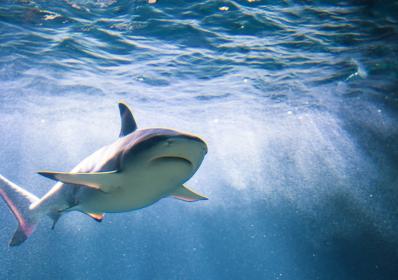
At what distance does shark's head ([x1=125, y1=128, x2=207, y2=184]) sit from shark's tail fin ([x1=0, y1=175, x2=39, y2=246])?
3.59 m

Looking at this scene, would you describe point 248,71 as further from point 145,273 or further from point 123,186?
point 145,273

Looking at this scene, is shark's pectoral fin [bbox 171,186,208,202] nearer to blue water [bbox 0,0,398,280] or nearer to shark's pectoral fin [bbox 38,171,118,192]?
shark's pectoral fin [bbox 38,171,118,192]

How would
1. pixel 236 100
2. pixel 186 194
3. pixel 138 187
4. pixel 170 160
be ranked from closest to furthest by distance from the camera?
pixel 170 160, pixel 138 187, pixel 186 194, pixel 236 100

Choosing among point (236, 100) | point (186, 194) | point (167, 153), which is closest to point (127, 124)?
point (186, 194)

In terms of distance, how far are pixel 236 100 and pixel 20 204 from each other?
1687 centimetres

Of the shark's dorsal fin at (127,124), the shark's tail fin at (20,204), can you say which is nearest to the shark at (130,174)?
the shark's dorsal fin at (127,124)

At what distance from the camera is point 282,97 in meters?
20.8

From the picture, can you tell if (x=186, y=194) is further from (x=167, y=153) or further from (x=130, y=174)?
(x=167, y=153)

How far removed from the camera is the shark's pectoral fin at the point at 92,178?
3883 mm

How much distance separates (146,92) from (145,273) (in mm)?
33851

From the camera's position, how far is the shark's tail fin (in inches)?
242

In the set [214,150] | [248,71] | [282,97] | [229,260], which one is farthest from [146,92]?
[229,260]

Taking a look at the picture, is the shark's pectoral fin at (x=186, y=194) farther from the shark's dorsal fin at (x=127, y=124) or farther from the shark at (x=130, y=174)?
the shark's dorsal fin at (x=127, y=124)

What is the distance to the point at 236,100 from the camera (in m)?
A: 21.5
